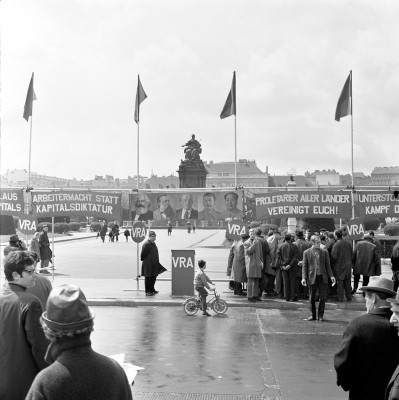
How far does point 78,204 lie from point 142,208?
5.87ft

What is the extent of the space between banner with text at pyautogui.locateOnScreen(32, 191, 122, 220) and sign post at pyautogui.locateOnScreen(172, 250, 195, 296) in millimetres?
2381

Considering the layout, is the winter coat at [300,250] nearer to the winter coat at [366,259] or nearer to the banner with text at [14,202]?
the winter coat at [366,259]

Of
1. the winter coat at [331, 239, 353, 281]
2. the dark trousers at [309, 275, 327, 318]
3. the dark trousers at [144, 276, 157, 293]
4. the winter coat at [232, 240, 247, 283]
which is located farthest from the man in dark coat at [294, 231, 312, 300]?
the dark trousers at [144, 276, 157, 293]

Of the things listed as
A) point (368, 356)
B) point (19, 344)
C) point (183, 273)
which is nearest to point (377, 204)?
point (183, 273)

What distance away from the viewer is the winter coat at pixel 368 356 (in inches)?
172

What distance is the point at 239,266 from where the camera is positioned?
14836 mm

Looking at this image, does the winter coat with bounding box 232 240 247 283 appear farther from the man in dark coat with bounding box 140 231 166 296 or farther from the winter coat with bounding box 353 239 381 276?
the winter coat with bounding box 353 239 381 276

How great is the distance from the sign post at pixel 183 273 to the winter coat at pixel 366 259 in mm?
4143

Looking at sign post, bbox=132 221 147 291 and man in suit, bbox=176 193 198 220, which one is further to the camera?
man in suit, bbox=176 193 198 220

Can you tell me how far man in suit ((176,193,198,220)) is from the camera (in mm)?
16172

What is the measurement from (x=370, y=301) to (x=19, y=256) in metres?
2.72

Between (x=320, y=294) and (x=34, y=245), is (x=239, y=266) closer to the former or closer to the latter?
(x=320, y=294)

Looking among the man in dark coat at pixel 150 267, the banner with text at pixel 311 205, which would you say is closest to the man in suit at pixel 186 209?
the man in dark coat at pixel 150 267

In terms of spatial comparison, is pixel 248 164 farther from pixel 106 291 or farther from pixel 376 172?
pixel 106 291
